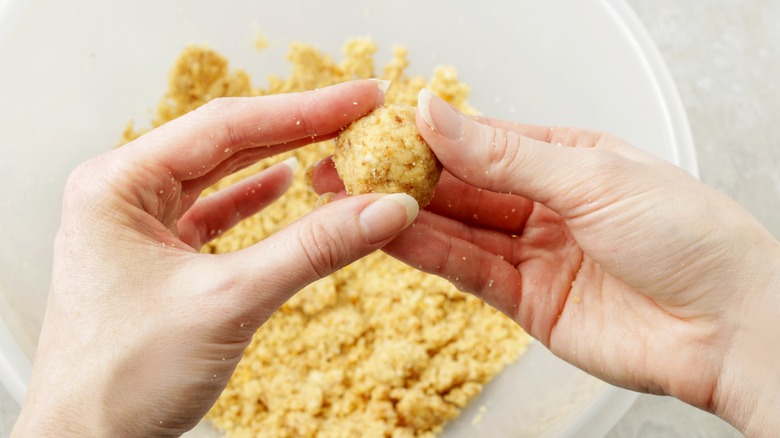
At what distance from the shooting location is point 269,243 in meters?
0.98

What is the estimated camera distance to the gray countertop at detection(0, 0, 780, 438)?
6.16 feet

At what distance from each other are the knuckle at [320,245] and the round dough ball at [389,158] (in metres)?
0.13

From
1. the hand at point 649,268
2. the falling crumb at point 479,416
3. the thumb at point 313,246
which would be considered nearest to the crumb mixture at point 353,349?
the falling crumb at point 479,416

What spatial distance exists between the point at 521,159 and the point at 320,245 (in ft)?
1.08

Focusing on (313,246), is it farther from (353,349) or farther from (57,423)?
(353,349)

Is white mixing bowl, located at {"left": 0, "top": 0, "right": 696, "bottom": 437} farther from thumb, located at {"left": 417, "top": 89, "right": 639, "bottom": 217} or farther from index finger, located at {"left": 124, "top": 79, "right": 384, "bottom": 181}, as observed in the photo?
index finger, located at {"left": 124, "top": 79, "right": 384, "bottom": 181}

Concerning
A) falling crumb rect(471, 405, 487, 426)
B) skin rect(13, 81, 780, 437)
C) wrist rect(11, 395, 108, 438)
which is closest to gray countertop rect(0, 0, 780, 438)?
skin rect(13, 81, 780, 437)

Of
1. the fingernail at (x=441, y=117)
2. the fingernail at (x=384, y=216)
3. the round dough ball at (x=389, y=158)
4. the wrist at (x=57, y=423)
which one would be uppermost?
the fingernail at (x=441, y=117)

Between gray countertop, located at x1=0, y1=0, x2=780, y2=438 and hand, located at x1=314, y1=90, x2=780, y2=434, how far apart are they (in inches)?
31.0

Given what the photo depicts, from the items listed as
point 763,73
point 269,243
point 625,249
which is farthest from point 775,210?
point 269,243

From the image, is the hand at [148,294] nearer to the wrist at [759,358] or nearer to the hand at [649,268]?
the hand at [649,268]

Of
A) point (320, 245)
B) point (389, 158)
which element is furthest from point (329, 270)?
point (389, 158)

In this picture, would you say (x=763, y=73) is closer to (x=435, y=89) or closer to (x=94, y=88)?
(x=435, y=89)

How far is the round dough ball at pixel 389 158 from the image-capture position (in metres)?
1.07
